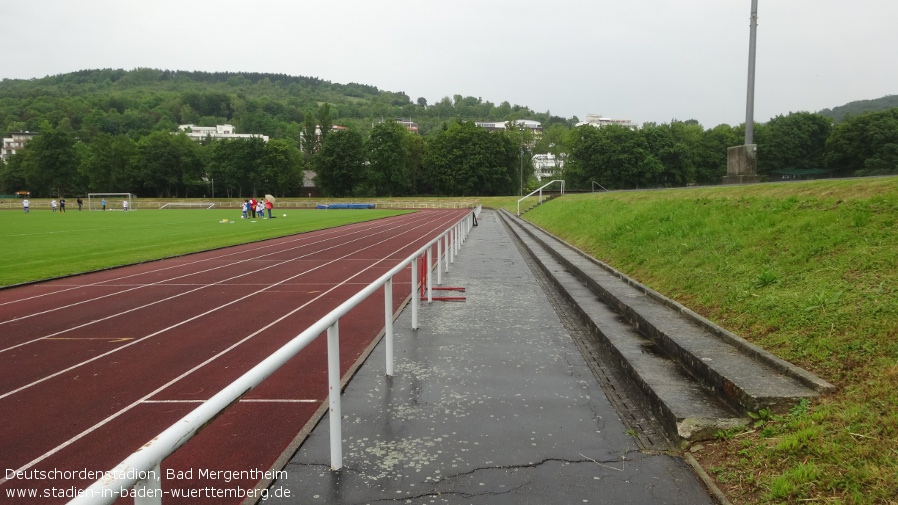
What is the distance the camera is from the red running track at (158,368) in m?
3.65

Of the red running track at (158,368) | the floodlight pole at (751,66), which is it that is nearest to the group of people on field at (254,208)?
the red running track at (158,368)

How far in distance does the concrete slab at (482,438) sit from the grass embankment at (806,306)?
1.62 feet

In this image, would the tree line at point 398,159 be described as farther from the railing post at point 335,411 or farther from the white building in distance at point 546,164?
the railing post at point 335,411

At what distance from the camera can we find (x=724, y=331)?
5457mm

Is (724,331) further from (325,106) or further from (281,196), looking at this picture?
(325,106)

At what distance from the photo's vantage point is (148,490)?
5.59 feet

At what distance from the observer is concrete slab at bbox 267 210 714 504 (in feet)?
10.4

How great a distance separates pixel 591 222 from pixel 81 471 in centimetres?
1706

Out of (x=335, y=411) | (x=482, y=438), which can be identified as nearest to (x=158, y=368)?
(x=335, y=411)

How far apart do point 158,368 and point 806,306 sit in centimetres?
623

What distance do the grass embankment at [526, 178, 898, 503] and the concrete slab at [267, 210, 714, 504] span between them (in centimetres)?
49

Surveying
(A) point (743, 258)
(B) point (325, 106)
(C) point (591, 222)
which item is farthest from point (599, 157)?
(A) point (743, 258)

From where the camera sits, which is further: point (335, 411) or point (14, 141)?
point (14, 141)

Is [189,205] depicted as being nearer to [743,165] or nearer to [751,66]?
[743,165]
